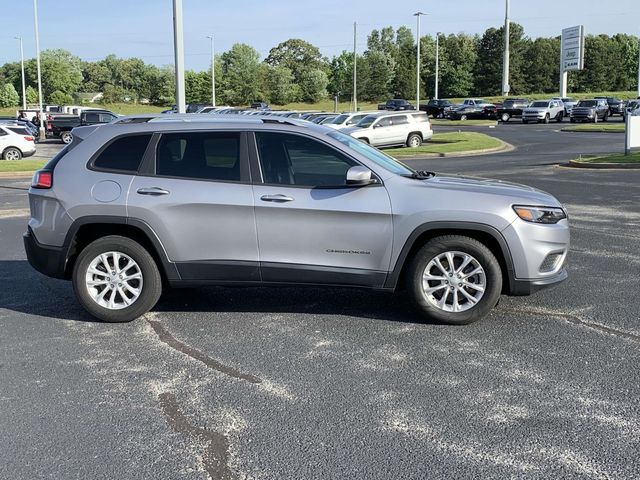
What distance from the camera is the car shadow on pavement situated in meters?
6.41

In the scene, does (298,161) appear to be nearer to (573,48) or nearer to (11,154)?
(11,154)

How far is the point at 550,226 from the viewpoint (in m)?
5.79

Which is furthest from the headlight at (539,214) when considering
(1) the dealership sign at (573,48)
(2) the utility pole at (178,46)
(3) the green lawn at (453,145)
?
(1) the dealership sign at (573,48)

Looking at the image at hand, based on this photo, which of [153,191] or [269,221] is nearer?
[269,221]

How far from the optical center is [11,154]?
86.5 feet

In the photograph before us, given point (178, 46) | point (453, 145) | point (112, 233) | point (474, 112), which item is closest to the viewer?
point (112, 233)

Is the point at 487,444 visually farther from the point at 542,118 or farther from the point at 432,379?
the point at 542,118

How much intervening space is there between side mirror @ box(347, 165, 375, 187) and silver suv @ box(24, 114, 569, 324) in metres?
0.01

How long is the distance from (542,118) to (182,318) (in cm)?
5167

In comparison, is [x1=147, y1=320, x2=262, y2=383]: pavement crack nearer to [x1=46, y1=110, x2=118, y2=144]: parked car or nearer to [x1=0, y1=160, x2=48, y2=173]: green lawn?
[x1=0, y1=160, x2=48, y2=173]: green lawn

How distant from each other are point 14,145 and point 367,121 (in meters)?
14.7

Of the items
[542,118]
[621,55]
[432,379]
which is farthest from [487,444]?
[621,55]

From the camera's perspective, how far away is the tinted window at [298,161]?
19.4 ft

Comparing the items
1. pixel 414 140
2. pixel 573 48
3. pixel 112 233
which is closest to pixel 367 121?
pixel 414 140
